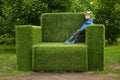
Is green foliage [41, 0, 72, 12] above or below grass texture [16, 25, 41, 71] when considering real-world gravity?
above

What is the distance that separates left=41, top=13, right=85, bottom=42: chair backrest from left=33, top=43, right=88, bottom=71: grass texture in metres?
1.21

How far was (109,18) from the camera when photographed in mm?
15078

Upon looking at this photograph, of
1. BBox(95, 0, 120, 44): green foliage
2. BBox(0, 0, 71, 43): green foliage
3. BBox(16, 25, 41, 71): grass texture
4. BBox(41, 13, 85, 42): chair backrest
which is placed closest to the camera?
BBox(16, 25, 41, 71): grass texture

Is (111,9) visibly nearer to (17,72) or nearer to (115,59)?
(115,59)

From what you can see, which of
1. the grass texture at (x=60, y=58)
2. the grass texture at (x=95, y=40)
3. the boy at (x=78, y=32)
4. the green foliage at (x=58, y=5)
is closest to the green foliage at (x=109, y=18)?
the green foliage at (x=58, y=5)

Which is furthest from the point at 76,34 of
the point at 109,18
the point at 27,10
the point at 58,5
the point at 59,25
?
the point at 109,18

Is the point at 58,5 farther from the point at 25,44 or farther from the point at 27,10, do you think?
the point at 25,44

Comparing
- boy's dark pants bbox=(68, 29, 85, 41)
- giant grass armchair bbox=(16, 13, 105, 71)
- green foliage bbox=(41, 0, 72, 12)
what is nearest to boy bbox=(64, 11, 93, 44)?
boy's dark pants bbox=(68, 29, 85, 41)

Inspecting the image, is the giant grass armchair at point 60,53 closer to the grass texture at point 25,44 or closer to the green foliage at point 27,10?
the grass texture at point 25,44

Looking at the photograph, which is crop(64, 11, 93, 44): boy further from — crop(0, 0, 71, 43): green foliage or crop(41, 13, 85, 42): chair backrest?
crop(0, 0, 71, 43): green foliage

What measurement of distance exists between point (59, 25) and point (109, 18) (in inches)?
306

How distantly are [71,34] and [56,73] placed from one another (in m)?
1.43

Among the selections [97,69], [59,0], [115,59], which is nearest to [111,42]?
[59,0]

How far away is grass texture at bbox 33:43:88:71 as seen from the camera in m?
6.31
